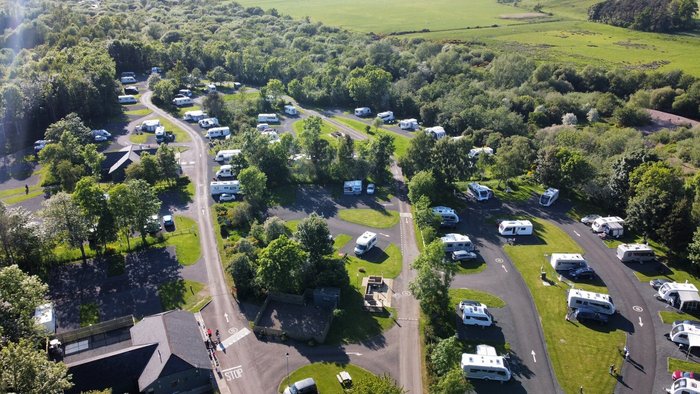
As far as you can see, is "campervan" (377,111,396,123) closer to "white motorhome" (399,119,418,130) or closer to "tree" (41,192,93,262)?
"white motorhome" (399,119,418,130)

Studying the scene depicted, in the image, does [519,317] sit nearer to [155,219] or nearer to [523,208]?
[523,208]

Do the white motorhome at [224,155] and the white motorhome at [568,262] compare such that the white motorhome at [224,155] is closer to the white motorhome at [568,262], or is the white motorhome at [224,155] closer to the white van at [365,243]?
the white van at [365,243]

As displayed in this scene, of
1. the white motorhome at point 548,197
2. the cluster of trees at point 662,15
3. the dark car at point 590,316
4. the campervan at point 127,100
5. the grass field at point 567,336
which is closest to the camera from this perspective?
the grass field at point 567,336

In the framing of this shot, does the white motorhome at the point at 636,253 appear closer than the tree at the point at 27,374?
No

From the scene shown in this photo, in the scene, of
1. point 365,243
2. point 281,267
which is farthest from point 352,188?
point 281,267

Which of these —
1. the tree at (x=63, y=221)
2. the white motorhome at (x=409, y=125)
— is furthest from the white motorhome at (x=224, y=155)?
the white motorhome at (x=409, y=125)

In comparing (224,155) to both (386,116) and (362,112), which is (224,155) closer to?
(362,112)
